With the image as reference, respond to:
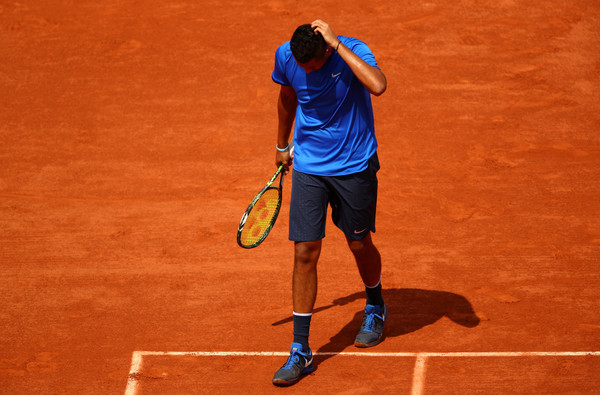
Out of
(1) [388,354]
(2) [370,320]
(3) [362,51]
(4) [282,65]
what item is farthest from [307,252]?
(3) [362,51]

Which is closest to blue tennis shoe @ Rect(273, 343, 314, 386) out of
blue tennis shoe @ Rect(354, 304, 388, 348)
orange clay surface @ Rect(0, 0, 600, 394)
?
orange clay surface @ Rect(0, 0, 600, 394)

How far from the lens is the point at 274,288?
695 cm

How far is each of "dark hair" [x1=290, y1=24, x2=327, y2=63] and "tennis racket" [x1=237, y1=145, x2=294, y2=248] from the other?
0.93m

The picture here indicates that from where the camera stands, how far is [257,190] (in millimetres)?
8586

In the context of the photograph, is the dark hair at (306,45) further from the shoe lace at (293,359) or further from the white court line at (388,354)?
the white court line at (388,354)

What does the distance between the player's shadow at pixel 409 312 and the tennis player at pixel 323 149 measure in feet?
1.91

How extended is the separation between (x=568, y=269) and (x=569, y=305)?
24.1 inches

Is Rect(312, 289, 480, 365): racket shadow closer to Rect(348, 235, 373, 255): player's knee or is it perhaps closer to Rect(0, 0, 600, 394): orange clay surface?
Rect(0, 0, 600, 394): orange clay surface

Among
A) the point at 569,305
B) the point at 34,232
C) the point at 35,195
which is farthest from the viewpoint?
the point at 35,195

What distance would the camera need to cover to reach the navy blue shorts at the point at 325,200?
5562mm

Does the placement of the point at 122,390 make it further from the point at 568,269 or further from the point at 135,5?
the point at 135,5

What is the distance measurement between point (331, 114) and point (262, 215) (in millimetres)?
1087

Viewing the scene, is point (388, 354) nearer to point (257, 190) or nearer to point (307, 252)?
point (307, 252)

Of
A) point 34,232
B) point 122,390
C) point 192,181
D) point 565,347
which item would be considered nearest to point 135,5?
point 192,181
